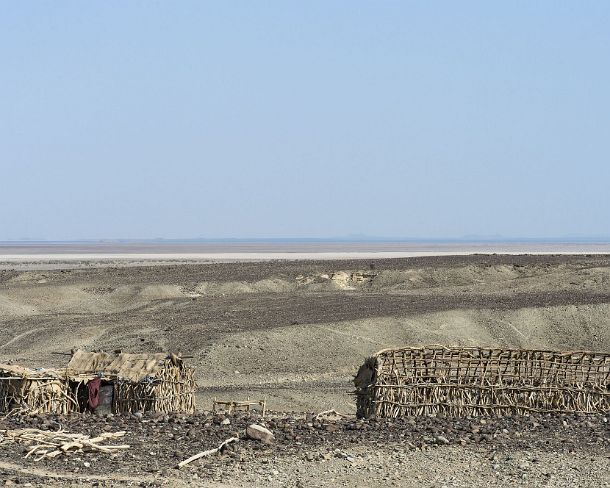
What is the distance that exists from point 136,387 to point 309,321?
1651cm

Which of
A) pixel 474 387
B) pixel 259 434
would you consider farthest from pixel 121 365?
pixel 474 387

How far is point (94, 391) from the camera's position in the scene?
18.4 metres

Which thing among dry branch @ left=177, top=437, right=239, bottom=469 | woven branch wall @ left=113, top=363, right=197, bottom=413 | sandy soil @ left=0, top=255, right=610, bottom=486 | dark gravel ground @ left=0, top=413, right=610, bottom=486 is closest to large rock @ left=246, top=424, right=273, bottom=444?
dark gravel ground @ left=0, top=413, right=610, bottom=486

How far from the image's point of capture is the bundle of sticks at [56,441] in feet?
45.7

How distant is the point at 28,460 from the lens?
45.0 ft

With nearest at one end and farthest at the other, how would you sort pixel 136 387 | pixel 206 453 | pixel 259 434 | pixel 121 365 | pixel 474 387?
pixel 206 453 → pixel 259 434 → pixel 474 387 → pixel 136 387 → pixel 121 365

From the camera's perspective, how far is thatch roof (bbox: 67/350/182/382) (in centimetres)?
1873

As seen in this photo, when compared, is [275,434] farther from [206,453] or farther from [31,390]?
[31,390]

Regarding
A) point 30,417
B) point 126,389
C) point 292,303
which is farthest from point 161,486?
point 292,303

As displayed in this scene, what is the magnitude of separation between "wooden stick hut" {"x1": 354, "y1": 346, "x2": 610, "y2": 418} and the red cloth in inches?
172

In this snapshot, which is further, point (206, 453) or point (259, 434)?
point (259, 434)

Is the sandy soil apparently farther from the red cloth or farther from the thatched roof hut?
→ the red cloth

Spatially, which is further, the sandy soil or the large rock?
the sandy soil

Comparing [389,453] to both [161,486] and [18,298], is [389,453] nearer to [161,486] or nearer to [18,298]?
[161,486]
